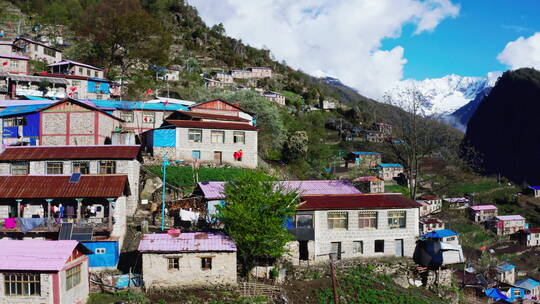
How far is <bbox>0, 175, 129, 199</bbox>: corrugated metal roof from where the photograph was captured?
84.8 feet

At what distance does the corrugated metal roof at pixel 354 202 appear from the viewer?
28.2 m

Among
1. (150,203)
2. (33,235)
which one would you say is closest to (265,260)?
(150,203)

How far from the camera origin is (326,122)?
354 feet

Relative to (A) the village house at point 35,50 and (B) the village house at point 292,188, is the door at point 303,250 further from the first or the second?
(A) the village house at point 35,50

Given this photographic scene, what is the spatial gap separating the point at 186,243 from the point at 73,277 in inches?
214

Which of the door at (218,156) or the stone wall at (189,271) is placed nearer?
the stone wall at (189,271)

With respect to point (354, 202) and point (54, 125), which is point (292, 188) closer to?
point (354, 202)

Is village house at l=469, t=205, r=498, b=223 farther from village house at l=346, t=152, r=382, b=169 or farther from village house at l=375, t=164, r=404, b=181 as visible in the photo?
village house at l=346, t=152, r=382, b=169

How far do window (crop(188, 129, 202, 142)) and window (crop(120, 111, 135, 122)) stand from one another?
925cm

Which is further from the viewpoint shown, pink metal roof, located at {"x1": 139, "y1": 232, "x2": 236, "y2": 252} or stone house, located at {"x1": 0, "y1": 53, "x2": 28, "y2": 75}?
stone house, located at {"x1": 0, "y1": 53, "x2": 28, "y2": 75}

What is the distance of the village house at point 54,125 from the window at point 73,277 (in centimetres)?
1707

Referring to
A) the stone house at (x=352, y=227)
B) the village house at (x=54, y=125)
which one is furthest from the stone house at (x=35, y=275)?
the village house at (x=54, y=125)

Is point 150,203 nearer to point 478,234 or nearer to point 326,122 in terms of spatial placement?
point 478,234

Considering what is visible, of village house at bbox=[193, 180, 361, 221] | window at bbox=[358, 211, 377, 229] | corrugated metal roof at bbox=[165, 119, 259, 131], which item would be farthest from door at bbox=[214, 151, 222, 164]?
window at bbox=[358, 211, 377, 229]
